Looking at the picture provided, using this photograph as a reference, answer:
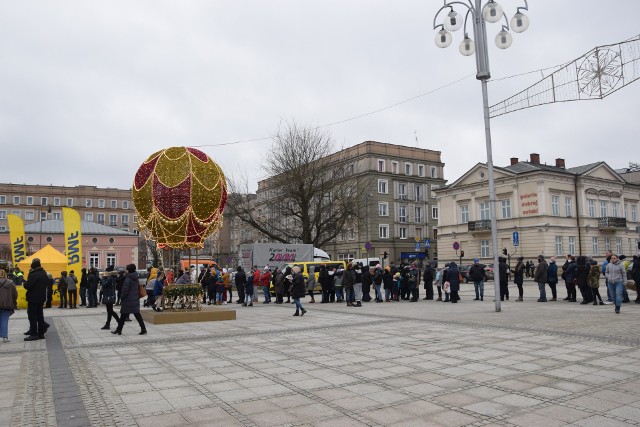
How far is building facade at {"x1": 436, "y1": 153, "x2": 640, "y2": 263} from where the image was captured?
46.4m

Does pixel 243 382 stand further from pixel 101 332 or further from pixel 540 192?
pixel 540 192

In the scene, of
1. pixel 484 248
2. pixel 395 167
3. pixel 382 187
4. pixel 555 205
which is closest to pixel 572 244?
pixel 555 205

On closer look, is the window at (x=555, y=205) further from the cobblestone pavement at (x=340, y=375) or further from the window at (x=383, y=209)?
the cobblestone pavement at (x=340, y=375)

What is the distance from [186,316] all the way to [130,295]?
312 centimetres

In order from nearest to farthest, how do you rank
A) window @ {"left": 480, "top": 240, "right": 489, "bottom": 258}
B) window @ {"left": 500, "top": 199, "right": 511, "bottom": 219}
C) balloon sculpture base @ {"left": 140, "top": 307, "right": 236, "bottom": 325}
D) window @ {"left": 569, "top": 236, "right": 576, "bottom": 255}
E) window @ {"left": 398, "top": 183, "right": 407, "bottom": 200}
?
balloon sculpture base @ {"left": 140, "top": 307, "right": 236, "bottom": 325}
window @ {"left": 569, "top": 236, "right": 576, "bottom": 255}
window @ {"left": 500, "top": 199, "right": 511, "bottom": 219}
window @ {"left": 480, "top": 240, "right": 489, "bottom": 258}
window @ {"left": 398, "top": 183, "right": 407, "bottom": 200}

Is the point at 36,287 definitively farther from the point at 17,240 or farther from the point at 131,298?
the point at 17,240

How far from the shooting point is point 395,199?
62406mm

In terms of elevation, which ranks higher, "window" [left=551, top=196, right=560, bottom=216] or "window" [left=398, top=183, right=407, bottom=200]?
"window" [left=398, top=183, right=407, bottom=200]

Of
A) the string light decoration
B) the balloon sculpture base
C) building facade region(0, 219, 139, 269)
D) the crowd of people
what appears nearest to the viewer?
the crowd of people

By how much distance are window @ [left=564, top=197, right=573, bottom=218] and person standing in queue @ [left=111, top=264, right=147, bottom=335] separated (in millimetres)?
44341

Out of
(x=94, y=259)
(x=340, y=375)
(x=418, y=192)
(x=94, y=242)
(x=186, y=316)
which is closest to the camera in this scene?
(x=340, y=375)

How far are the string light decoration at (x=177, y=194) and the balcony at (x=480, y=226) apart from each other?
38.6 m

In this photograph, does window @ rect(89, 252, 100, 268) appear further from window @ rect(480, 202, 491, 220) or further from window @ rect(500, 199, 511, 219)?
window @ rect(500, 199, 511, 219)

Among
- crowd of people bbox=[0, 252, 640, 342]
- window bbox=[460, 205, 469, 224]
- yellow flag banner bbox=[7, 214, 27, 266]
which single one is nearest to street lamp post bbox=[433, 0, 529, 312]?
crowd of people bbox=[0, 252, 640, 342]
